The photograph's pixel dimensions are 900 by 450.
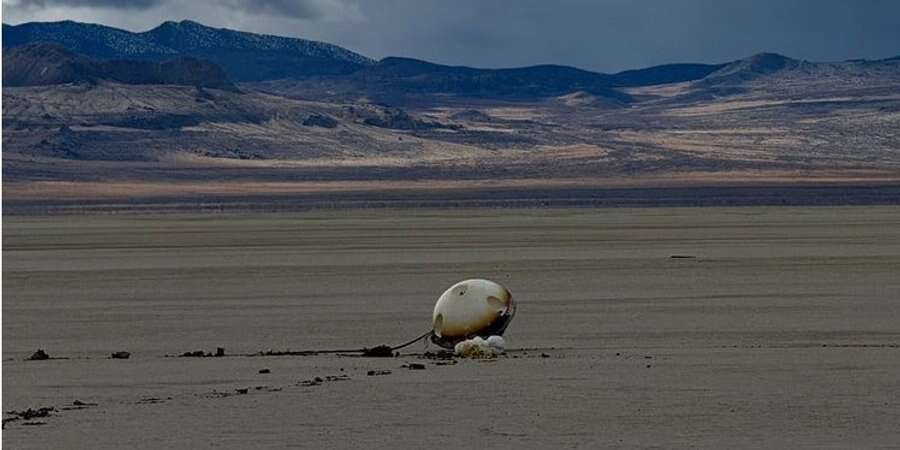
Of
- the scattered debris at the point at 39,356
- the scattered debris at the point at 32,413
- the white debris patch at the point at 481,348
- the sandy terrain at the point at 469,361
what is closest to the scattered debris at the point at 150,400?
the sandy terrain at the point at 469,361

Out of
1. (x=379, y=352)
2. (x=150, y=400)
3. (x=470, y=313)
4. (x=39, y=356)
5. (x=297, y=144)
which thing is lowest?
(x=297, y=144)

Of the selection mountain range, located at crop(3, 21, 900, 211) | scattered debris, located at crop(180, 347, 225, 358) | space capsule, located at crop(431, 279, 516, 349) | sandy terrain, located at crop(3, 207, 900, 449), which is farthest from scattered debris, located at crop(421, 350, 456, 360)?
mountain range, located at crop(3, 21, 900, 211)

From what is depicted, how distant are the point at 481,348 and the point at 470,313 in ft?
2.78

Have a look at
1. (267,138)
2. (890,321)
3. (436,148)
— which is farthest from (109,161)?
(890,321)

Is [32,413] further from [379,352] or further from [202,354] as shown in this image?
[379,352]

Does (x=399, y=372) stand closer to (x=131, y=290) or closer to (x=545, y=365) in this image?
(x=545, y=365)

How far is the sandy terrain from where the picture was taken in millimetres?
12773

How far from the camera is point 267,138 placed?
162 m

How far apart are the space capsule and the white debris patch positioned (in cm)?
47

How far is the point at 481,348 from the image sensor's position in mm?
18141

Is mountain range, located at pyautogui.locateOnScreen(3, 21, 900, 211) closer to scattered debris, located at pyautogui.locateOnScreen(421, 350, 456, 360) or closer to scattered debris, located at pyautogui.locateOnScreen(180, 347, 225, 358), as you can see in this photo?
scattered debris, located at pyautogui.locateOnScreen(180, 347, 225, 358)

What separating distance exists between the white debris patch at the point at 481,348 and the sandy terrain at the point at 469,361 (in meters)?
0.18

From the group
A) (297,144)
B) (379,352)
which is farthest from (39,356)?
(297,144)

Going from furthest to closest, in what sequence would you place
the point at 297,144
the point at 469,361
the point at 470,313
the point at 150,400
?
the point at 297,144, the point at 470,313, the point at 469,361, the point at 150,400
